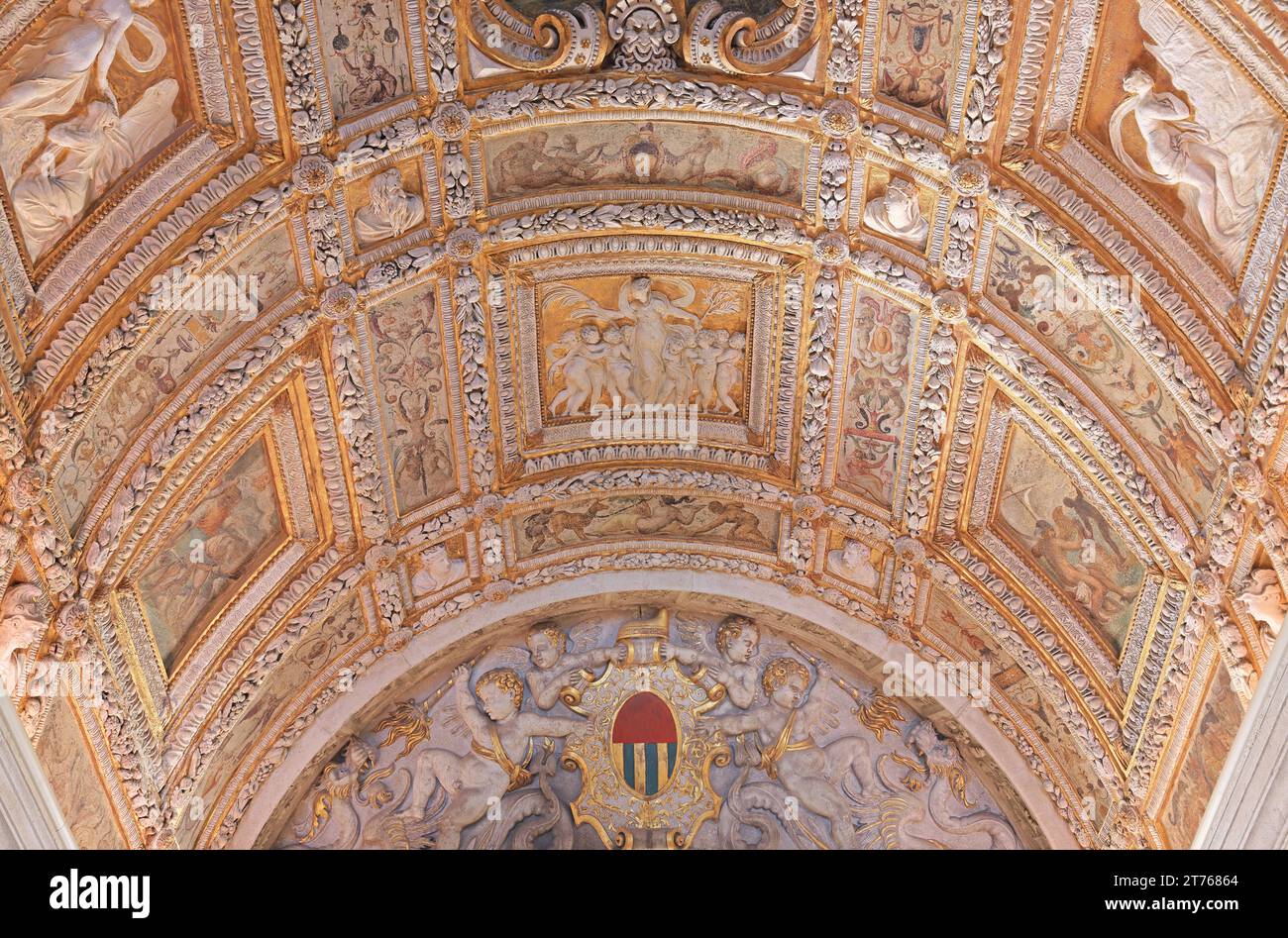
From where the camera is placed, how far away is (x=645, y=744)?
15.1 meters

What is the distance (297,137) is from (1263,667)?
7.68 meters

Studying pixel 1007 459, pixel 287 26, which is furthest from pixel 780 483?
pixel 287 26

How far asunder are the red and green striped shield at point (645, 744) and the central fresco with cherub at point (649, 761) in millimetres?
13

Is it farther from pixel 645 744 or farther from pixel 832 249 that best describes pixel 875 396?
pixel 645 744

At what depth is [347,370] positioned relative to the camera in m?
13.6

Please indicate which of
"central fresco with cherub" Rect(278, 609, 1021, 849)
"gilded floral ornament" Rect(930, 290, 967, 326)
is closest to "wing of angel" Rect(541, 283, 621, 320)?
"gilded floral ornament" Rect(930, 290, 967, 326)

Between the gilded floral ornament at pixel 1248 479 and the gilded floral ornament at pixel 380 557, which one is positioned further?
the gilded floral ornament at pixel 380 557

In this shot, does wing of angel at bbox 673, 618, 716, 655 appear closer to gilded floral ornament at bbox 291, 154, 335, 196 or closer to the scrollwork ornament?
the scrollwork ornament

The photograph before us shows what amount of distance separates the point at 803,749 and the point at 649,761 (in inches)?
54.6

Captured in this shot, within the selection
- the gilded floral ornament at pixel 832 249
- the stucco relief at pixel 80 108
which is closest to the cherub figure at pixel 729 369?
the gilded floral ornament at pixel 832 249

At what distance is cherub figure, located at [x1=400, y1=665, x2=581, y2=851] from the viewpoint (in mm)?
14844

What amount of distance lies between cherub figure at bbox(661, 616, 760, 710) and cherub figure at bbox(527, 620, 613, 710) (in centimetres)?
68

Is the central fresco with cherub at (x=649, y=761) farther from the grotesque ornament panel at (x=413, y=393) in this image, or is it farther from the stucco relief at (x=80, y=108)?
the stucco relief at (x=80, y=108)

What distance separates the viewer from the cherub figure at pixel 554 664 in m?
15.4
